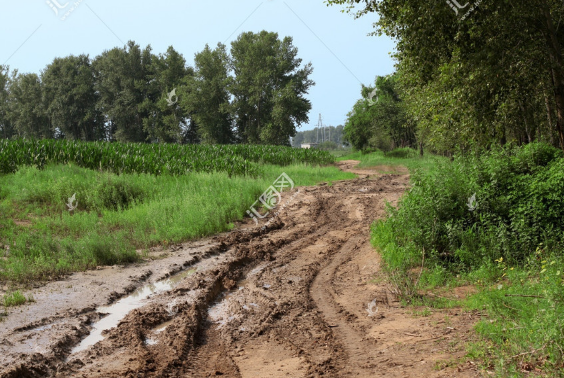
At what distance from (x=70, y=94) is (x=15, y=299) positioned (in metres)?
77.7

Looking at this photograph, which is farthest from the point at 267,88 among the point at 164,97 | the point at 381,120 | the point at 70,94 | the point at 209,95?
the point at 70,94

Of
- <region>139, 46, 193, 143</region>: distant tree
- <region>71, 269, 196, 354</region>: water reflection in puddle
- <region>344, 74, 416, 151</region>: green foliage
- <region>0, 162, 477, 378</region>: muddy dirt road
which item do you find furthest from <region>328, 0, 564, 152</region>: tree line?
<region>139, 46, 193, 143</region>: distant tree

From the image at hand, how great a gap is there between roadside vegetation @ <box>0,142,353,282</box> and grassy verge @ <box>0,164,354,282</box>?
0.06 feet

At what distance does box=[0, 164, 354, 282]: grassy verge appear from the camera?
962 cm

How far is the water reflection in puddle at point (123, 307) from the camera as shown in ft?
19.3

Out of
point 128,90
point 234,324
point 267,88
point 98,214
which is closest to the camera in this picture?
point 234,324

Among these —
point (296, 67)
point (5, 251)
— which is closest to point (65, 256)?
point (5, 251)

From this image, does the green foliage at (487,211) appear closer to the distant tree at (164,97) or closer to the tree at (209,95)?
the tree at (209,95)

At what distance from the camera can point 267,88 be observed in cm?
6494

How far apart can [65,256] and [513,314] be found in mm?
8167

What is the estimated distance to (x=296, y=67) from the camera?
69688 millimetres

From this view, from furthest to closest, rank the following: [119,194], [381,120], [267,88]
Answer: [267,88], [381,120], [119,194]

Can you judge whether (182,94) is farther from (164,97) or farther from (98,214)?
(98,214)

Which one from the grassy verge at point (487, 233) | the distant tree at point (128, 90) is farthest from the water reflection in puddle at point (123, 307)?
the distant tree at point (128, 90)
